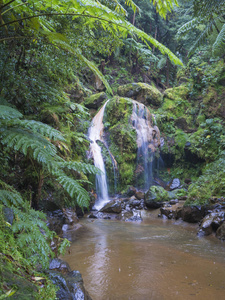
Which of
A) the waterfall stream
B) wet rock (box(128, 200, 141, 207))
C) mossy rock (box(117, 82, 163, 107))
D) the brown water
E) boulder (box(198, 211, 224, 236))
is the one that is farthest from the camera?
mossy rock (box(117, 82, 163, 107))

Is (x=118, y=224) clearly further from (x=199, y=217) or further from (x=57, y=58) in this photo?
(x=57, y=58)

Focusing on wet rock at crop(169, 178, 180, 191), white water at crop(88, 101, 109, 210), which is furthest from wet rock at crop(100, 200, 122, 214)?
wet rock at crop(169, 178, 180, 191)

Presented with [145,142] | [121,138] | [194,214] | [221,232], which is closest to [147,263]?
[221,232]

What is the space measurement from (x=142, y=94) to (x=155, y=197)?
917 centimetres

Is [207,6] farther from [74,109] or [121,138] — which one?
[121,138]

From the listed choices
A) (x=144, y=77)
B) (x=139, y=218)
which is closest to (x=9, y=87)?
(x=139, y=218)

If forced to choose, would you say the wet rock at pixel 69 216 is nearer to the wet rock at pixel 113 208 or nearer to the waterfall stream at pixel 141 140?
the wet rock at pixel 113 208

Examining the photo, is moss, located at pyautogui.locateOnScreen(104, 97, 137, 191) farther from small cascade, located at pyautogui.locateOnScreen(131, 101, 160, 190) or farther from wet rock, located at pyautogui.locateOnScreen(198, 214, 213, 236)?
wet rock, located at pyautogui.locateOnScreen(198, 214, 213, 236)

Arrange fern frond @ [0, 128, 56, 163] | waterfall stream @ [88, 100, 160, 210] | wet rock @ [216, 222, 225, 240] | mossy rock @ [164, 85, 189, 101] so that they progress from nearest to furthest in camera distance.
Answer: fern frond @ [0, 128, 56, 163]
wet rock @ [216, 222, 225, 240]
waterfall stream @ [88, 100, 160, 210]
mossy rock @ [164, 85, 189, 101]

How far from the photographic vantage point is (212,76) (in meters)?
13.5

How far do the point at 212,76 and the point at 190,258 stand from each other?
510 inches

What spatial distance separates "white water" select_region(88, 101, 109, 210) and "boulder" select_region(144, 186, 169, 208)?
1.97m

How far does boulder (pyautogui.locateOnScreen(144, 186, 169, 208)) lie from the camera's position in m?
8.40

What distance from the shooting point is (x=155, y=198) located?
854 cm
